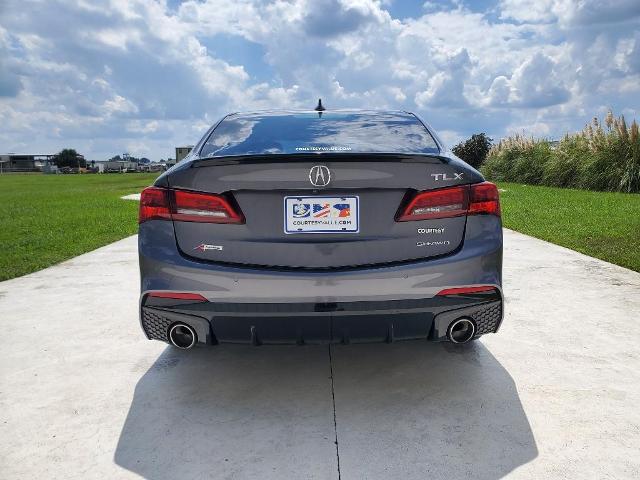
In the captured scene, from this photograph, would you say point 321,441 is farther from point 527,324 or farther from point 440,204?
point 527,324

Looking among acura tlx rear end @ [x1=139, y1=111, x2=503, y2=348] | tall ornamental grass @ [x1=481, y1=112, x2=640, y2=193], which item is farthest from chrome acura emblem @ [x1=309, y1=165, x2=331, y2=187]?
tall ornamental grass @ [x1=481, y1=112, x2=640, y2=193]

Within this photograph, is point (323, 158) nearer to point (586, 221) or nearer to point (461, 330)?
point (461, 330)

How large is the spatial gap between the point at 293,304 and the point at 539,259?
5.11 meters

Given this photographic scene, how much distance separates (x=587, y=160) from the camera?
18562 mm

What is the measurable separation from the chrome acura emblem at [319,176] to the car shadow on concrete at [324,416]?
3.77 ft

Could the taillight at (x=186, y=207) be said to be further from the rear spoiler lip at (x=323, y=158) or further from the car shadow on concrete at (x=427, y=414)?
the car shadow on concrete at (x=427, y=414)

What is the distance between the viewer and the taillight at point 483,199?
9.87 feet

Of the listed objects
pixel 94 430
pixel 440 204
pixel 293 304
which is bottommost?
pixel 94 430

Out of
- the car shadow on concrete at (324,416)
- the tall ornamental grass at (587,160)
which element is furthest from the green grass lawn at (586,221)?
the car shadow on concrete at (324,416)

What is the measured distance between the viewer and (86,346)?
4.09 metres

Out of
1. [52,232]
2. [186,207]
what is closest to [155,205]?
[186,207]

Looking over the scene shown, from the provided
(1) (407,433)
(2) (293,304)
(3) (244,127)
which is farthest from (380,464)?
(3) (244,127)

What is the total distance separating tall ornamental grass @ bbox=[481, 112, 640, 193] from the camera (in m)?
17.2

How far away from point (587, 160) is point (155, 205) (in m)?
18.1
